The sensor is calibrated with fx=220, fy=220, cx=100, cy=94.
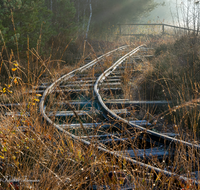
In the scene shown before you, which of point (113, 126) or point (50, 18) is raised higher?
point (50, 18)

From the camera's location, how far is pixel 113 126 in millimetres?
3836

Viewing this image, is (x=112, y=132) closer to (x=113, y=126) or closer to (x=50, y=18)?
(x=113, y=126)

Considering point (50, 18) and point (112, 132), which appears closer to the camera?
point (112, 132)

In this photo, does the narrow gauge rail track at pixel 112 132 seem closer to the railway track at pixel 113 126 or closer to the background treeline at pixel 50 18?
the railway track at pixel 113 126

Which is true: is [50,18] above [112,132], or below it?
→ above

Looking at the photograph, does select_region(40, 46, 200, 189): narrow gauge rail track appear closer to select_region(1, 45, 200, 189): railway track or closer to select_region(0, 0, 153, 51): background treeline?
select_region(1, 45, 200, 189): railway track

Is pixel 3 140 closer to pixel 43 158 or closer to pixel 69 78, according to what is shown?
pixel 43 158

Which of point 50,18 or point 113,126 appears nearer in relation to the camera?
point 113,126

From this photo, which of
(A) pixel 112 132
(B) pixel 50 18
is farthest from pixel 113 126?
(B) pixel 50 18

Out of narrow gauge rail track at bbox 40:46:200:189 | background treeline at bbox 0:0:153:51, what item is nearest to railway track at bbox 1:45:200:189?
narrow gauge rail track at bbox 40:46:200:189

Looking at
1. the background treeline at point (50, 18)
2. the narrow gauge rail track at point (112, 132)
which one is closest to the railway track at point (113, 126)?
the narrow gauge rail track at point (112, 132)

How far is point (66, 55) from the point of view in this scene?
11359mm

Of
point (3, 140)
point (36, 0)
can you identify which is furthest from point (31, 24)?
point (3, 140)

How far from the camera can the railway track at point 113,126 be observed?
2.31m
